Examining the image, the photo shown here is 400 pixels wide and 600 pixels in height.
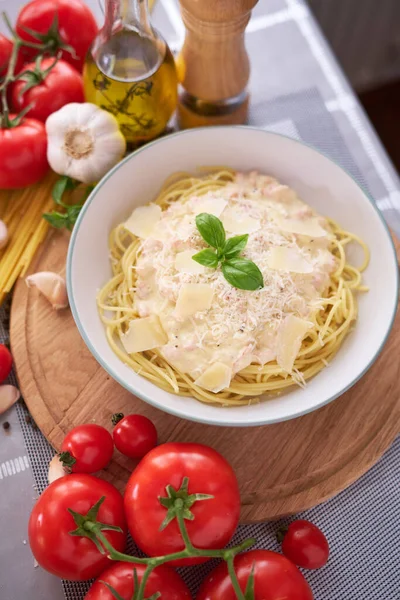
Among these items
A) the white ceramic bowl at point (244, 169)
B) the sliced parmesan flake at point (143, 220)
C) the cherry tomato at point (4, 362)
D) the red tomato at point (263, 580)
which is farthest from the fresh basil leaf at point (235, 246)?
the red tomato at point (263, 580)

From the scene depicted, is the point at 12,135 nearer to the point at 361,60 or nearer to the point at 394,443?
the point at 394,443

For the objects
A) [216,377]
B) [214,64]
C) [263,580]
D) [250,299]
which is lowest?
[263,580]

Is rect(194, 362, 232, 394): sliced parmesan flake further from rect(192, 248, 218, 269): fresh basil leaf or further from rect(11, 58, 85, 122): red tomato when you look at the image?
rect(11, 58, 85, 122): red tomato

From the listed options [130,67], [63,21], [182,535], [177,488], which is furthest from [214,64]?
[182,535]

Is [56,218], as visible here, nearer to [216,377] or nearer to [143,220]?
[143,220]

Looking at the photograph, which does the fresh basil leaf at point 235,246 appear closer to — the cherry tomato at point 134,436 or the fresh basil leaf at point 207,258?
the fresh basil leaf at point 207,258

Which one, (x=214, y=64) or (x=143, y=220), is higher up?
(x=214, y=64)
